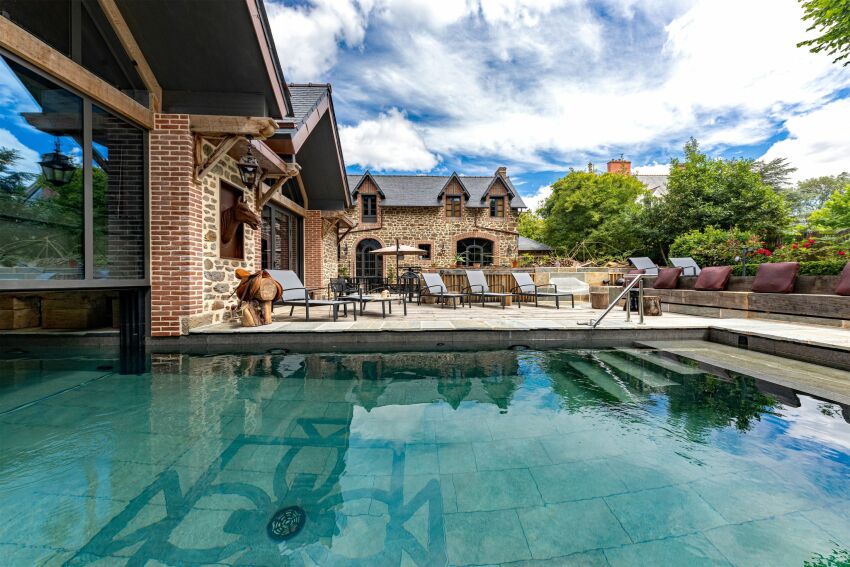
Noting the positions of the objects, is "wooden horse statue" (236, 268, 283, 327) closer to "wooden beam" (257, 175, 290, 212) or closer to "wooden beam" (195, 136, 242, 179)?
"wooden beam" (195, 136, 242, 179)

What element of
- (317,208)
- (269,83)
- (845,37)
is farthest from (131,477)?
(845,37)

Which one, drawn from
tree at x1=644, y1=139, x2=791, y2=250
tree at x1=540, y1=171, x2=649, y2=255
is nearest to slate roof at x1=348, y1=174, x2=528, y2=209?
tree at x1=644, y1=139, x2=791, y2=250

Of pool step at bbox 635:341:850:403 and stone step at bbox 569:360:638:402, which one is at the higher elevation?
pool step at bbox 635:341:850:403

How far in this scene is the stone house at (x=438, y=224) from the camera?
1727 centimetres

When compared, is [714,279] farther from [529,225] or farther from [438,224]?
[529,225]

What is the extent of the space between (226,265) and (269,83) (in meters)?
2.79

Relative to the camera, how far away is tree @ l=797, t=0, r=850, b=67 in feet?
20.8

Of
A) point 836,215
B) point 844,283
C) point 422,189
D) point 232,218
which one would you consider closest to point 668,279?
point 844,283

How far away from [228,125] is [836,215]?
633 inches

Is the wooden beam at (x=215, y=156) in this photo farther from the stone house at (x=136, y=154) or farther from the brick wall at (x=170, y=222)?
the brick wall at (x=170, y=222)

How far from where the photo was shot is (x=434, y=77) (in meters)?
12.4

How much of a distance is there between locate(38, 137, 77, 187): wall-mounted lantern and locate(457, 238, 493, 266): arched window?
14.9 metres

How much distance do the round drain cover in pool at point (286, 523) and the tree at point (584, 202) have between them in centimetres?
2273

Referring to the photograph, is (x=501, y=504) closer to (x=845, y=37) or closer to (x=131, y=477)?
(x=131, y=477)
